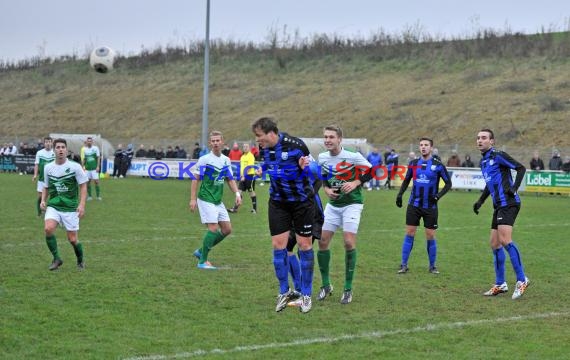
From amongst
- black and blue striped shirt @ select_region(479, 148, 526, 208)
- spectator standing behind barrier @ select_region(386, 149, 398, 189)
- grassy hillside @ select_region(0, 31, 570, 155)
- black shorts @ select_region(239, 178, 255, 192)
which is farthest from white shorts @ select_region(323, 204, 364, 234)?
grassy hillside @ select_region(0, 31, 570, 155)

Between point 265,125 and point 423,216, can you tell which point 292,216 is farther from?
point 423,216

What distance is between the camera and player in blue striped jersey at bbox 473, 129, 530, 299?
9750 mm

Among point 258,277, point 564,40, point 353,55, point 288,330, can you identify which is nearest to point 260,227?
point 258,277

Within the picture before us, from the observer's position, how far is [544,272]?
11711 millimetres

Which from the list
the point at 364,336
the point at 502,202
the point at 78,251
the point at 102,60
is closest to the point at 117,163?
the point at 102,60

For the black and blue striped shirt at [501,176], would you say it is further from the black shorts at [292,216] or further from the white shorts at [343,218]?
the black shorts at [292,216]

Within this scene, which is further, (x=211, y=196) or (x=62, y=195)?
(x=211, y=196)

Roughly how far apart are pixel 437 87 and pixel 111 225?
40.3m

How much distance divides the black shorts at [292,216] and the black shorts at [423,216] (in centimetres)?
356

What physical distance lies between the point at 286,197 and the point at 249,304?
4.03 ft

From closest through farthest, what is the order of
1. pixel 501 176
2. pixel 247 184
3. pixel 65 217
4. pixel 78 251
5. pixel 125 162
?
pixel 501 176, pixel 65 217, pixel 78 251, pixel 247 184, pixel 125 162

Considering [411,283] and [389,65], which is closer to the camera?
[411,283]

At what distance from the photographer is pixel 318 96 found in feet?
190

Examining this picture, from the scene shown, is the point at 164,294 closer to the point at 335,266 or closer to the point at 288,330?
the point at 288,330
